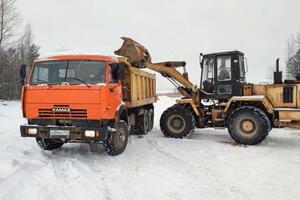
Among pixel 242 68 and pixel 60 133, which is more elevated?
pixel 242 68

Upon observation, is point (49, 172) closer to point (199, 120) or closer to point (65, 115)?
point (65, 115)

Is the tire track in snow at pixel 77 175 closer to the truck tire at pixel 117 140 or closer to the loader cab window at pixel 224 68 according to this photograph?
the truck tire at pixel 117 140

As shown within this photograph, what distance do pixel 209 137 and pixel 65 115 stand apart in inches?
251

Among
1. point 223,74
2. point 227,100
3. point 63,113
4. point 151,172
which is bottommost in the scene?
point 151,172

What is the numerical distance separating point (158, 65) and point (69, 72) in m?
5.93

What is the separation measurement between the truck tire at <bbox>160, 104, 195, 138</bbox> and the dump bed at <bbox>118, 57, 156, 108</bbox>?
1.05 m

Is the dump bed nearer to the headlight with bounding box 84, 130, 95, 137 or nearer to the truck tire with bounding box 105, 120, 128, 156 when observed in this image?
the truck tire with bounding box 105, 120, 128, 156

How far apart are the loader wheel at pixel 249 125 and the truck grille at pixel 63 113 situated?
18.0ft

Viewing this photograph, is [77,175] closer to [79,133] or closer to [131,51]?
[79,133]

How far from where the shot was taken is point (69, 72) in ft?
30.1

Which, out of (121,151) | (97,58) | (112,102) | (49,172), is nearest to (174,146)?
(121,151)

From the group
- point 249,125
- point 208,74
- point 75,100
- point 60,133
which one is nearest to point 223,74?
point 208,74

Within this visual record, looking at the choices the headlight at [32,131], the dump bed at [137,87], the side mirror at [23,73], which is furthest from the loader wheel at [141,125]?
the headlight at [32,131]

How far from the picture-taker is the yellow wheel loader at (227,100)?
472 inches
